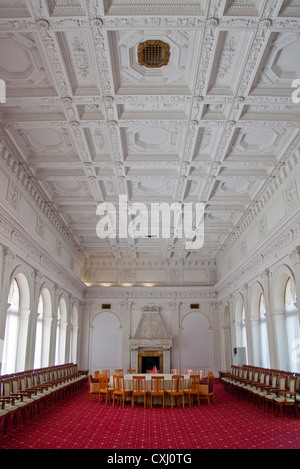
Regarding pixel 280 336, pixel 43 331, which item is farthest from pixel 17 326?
pixel 280 336

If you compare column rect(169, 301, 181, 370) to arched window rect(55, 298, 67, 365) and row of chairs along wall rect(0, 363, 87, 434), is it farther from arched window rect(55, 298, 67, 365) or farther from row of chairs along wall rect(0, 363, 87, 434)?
row of chairs along wall rect(0, 363, 87, 434)

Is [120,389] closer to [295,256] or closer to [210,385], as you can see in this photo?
[210,385]

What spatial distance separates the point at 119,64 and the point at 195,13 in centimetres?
167

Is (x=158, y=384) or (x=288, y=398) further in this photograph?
(x=158, y=384)

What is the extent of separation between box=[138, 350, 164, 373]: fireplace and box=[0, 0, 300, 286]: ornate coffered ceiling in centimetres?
980

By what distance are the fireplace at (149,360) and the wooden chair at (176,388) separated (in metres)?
8.28

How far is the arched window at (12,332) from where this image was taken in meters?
10.7

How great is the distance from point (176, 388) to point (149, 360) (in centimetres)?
886

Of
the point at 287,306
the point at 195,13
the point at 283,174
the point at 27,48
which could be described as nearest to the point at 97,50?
the point at 27,48

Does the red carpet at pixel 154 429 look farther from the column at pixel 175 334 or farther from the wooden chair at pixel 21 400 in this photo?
the column at pixel 175 334

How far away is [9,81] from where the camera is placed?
6.88 m

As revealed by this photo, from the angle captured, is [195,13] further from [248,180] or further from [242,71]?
[248,180]

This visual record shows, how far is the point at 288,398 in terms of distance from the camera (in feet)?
27.7

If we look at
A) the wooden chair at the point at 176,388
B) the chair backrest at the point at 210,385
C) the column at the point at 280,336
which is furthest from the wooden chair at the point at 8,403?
the column at the point at 280,336
